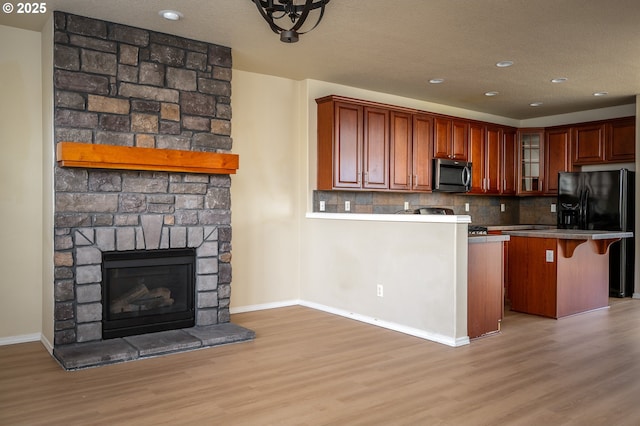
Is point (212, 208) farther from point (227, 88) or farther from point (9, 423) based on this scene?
point (9, 423)

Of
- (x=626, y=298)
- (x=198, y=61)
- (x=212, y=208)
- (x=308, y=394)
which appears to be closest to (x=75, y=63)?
(x=198, y=61)

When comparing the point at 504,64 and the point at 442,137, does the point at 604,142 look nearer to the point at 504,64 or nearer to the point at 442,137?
the point at 442,137

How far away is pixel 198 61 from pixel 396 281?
8.67ft

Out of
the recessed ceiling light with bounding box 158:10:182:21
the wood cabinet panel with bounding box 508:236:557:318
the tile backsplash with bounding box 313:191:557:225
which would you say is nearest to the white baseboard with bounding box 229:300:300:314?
the tile backsplash with bounding box 313:191:557:225

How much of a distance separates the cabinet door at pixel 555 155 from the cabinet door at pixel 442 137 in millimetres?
1857

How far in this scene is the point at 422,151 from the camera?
6.46 meters

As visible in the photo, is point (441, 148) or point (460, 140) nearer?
point (441, 148)

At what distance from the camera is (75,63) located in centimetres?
388

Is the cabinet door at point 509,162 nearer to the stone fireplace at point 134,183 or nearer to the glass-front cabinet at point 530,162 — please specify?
the glass-front cabinet at point 530,162

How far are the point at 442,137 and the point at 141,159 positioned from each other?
4075 millimetres

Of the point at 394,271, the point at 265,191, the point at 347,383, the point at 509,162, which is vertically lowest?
the point at 347,383

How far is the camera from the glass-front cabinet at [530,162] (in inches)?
303

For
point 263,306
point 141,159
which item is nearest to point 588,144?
point 263,306

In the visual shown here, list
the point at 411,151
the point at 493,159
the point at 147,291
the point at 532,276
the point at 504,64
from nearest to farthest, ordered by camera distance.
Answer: the point at 147,291 < the point at 504,64 < the point at 532,276 < the point at 411,151 < the point at 493,159
